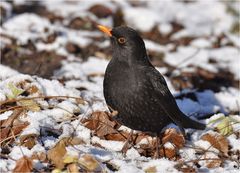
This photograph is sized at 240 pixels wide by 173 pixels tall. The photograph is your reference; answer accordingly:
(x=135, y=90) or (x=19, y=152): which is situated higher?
(x=135, y=90)

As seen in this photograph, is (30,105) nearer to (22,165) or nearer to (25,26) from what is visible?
(22,165)

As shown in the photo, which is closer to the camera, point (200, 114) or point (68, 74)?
point (200, 114)

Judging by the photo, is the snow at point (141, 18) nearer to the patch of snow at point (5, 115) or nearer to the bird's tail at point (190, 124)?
the bird's tail at point (190, 124)

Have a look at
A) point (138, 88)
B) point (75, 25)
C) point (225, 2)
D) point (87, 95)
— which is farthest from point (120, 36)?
point (225, 2)

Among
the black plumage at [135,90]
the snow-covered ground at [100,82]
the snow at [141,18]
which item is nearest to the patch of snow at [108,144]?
the snow-covered ground at [100,82]

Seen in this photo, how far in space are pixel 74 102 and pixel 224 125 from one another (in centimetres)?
122

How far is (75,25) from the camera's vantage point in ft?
25.0

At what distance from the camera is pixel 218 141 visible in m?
4.59

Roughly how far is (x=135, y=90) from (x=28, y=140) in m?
0.86

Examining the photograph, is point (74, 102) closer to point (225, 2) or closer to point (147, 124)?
point (147, 124)

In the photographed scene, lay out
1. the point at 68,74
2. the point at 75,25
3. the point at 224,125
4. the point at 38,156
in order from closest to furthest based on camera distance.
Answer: the point at 38,156 < the point at 224,125 < the point at 68,74 < the point at 75,25

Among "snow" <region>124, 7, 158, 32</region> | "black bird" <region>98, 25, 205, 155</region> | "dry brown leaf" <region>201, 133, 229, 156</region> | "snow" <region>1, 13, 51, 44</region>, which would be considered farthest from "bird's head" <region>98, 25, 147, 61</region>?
"snow" <region>124, 7, 158, 32</region>

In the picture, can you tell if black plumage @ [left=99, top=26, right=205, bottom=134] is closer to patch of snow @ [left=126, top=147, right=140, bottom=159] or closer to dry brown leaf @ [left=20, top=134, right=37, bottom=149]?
patch of snow @ [left=126, top=147, right=140, bottom=159]

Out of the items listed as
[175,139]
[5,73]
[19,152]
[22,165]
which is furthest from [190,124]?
[5,73]
